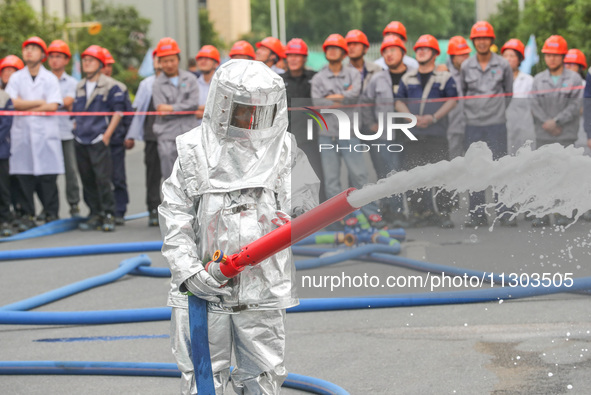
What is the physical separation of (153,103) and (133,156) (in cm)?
1120

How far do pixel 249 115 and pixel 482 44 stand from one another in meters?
6.35

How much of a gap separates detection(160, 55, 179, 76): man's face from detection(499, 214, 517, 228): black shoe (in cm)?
689

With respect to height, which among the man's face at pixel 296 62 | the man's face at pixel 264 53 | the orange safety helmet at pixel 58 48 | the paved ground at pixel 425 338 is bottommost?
the paved ground at pixel 425 338

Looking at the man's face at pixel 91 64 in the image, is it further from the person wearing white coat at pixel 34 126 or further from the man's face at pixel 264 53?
the man's face at pixel 264 53

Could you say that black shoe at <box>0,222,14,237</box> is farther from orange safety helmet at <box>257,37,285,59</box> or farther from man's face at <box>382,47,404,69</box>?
man's face at <box>382,47,404,69</box>

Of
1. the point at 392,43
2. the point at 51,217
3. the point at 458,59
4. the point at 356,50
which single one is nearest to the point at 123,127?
the point at 51,217

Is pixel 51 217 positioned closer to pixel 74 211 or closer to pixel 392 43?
pixel 74 211

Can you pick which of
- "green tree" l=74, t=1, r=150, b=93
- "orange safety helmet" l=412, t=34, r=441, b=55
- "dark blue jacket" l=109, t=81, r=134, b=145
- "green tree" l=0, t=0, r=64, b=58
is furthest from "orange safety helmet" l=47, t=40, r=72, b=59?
"green tree" l=74, t=1, r=150, b=93

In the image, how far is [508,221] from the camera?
3.41m

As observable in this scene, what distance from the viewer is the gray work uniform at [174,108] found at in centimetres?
986

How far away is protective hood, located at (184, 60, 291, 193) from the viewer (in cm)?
347

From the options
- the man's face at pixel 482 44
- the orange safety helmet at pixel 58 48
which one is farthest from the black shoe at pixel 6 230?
the man's face at pixel 482 44

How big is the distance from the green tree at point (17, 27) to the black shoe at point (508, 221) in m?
17.0

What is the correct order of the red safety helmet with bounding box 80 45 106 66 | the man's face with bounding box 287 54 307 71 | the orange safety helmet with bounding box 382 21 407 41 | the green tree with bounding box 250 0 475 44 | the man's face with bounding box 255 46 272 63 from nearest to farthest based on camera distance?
the man's face with bounding box 287 54 307 71 < the red safety helmet with bounding box 80 45 106 66 < the orange safety helmet with bounding box 382 21 407 41 < the man's face with bounding box 255 46 272 63 < the green tree with bounding box 250 0 475 44
